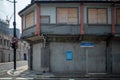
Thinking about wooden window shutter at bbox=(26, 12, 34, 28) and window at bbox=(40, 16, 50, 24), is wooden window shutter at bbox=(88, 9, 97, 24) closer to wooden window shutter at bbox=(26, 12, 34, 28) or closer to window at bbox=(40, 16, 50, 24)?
window at bbox=(40, 16, 50, 24)

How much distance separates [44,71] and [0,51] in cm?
4276

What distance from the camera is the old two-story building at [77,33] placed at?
26188mm

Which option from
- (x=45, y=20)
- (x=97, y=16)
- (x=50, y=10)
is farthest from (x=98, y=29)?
(x=45, y=20)

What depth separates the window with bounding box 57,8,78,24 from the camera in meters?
26.5

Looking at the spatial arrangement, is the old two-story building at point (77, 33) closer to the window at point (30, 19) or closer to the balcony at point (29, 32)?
the balcony at point (29, 32)

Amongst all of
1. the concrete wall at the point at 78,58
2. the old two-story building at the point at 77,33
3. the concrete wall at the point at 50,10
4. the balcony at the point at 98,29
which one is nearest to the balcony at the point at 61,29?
the old two-story building at the point at 77,33

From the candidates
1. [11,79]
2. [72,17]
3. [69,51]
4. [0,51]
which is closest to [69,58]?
[69,51]

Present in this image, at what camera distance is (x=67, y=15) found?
2666 centimetres

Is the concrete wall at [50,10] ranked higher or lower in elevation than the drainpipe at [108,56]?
higher

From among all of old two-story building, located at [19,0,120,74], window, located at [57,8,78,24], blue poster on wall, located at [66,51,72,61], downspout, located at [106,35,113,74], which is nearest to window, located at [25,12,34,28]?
old two-story building, located at [19,0,120,74]

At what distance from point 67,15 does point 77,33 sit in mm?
2191

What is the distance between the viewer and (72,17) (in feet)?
87.1

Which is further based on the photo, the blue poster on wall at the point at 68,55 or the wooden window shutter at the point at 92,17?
the wooden window shutter at the point at 92,17

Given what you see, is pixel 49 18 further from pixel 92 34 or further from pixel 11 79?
pixel 11 79
